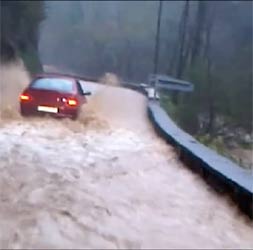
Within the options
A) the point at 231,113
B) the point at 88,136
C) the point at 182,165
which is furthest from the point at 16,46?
the point at 182,165

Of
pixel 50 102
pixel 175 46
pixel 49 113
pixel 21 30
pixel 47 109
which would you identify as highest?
pixel 50 102

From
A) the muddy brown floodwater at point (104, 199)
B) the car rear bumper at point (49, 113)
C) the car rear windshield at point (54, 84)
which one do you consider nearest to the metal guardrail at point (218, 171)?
the muddy brown floodwater at point (104, 199)

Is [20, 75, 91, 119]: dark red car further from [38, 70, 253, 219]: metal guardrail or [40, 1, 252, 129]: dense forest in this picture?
[40, 1, 252, 129]: dense forest

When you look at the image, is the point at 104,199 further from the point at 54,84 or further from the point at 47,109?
the point at 54,84

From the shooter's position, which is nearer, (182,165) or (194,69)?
(182,165)

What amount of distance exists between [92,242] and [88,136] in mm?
9545

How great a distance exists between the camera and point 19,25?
1574 inches

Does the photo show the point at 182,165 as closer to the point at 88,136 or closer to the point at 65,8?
the point at 88,136

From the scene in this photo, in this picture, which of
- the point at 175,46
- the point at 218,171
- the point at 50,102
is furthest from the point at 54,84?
the point at 175,46

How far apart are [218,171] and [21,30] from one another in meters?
31.1

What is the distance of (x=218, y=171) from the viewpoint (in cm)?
1066

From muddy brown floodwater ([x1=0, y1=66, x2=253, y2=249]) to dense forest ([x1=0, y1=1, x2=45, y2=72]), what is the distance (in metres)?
21.0

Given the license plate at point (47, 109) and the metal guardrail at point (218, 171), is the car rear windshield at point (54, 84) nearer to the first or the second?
the license plate at point (47, 109)

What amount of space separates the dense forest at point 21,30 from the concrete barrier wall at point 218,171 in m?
22.1
